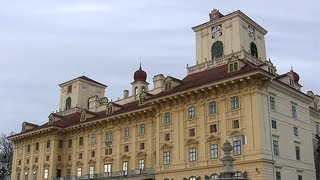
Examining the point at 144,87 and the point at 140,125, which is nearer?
the point at 140,125

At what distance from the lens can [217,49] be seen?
61906 mm

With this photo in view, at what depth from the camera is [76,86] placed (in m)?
81.2

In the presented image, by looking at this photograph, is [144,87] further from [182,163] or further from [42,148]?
[182,163]

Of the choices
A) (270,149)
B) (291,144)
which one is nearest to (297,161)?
(291,144)

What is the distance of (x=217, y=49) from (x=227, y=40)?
1.82m

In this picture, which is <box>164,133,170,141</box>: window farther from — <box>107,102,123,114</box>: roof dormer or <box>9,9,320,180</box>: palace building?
<box>107,102,123,114</box>: roof dormer

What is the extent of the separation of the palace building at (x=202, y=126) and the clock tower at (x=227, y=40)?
14 cm

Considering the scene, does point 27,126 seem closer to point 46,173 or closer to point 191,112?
point 46,173

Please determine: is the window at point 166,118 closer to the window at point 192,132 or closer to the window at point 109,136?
the window at point 192,132

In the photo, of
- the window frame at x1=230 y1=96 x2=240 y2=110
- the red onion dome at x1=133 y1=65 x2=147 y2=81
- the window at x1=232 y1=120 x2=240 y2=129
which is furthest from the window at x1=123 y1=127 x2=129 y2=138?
the window at x1=232 y1=120 x2=240 y2=129

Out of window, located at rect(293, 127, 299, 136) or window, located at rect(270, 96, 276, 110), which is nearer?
window, located at rect(270, 96, 276, 110)

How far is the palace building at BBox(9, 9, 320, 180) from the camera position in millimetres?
47469

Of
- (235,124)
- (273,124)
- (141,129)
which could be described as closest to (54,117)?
(141,129)

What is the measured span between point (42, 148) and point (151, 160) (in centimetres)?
2253
